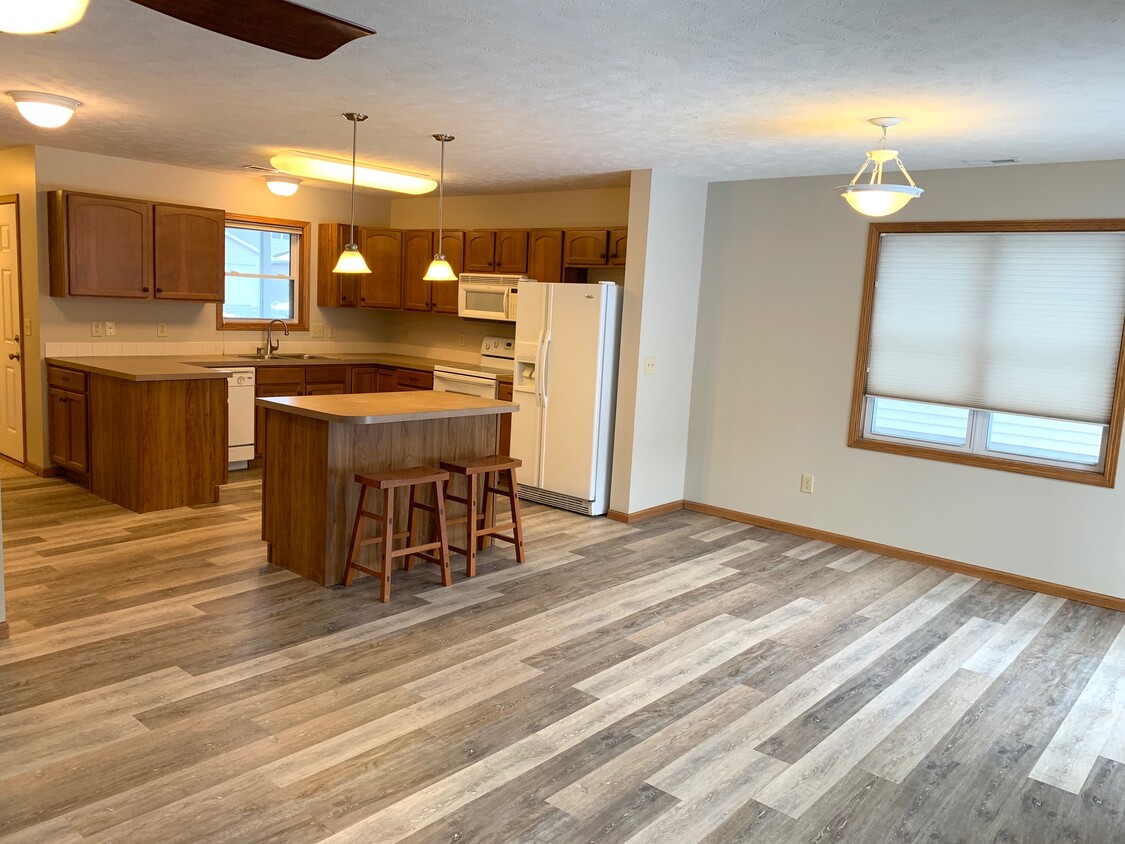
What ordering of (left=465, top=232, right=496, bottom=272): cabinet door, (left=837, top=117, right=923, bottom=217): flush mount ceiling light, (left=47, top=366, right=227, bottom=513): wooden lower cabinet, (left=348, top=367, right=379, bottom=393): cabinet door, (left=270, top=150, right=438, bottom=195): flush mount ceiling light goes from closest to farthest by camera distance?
(left=837, top=117, right=923, bottom=217): flush mount ceiling light < (left=270, top=150, right=438, bottom=195): flush mount ceiling light < (left=47, top=366, right=227, bottom=513): wooden lower cabinet < (left=465, top=232, right=496, bottom=272): cabinet door < (left=348, top=367, right=379, bottom=393): cabinet door

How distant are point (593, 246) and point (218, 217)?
2.96 meters

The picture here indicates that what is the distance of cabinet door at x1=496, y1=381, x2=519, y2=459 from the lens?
6.49 meters

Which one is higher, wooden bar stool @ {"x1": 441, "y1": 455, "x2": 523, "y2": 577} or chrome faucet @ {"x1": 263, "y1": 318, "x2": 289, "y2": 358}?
chrome faucet @ {"x1": 263, "y1": 318, "x2": 289, "y2": 358}

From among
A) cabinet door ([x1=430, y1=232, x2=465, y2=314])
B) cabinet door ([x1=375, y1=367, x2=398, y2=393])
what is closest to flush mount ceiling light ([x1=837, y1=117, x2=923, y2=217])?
cabinet door ([x1=430, y1=232, x2=465, y2=314])

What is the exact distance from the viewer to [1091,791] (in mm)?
2861

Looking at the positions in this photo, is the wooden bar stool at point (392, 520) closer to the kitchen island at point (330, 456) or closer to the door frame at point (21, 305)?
the kitchen island at point (330, 456)

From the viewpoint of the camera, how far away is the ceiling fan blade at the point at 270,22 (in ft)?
6.17

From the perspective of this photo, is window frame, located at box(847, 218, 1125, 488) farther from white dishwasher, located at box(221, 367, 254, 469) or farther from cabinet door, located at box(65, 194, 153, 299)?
cabinet door, located at box(65, 194, 153, 299)

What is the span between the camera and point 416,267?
7.66 meters

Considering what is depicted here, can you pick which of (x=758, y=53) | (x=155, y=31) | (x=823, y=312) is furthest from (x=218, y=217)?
(x=758, y=53)

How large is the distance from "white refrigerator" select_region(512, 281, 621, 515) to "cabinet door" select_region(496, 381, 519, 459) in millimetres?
183

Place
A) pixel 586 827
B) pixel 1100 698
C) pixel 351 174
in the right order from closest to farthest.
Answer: pixel 586 827
pixel 1100 698
pixel 351 174

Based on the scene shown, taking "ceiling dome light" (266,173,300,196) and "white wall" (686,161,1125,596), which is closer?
"white wall" (686,161,1125,596)

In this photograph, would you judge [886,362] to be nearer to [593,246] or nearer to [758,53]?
[593,246]
